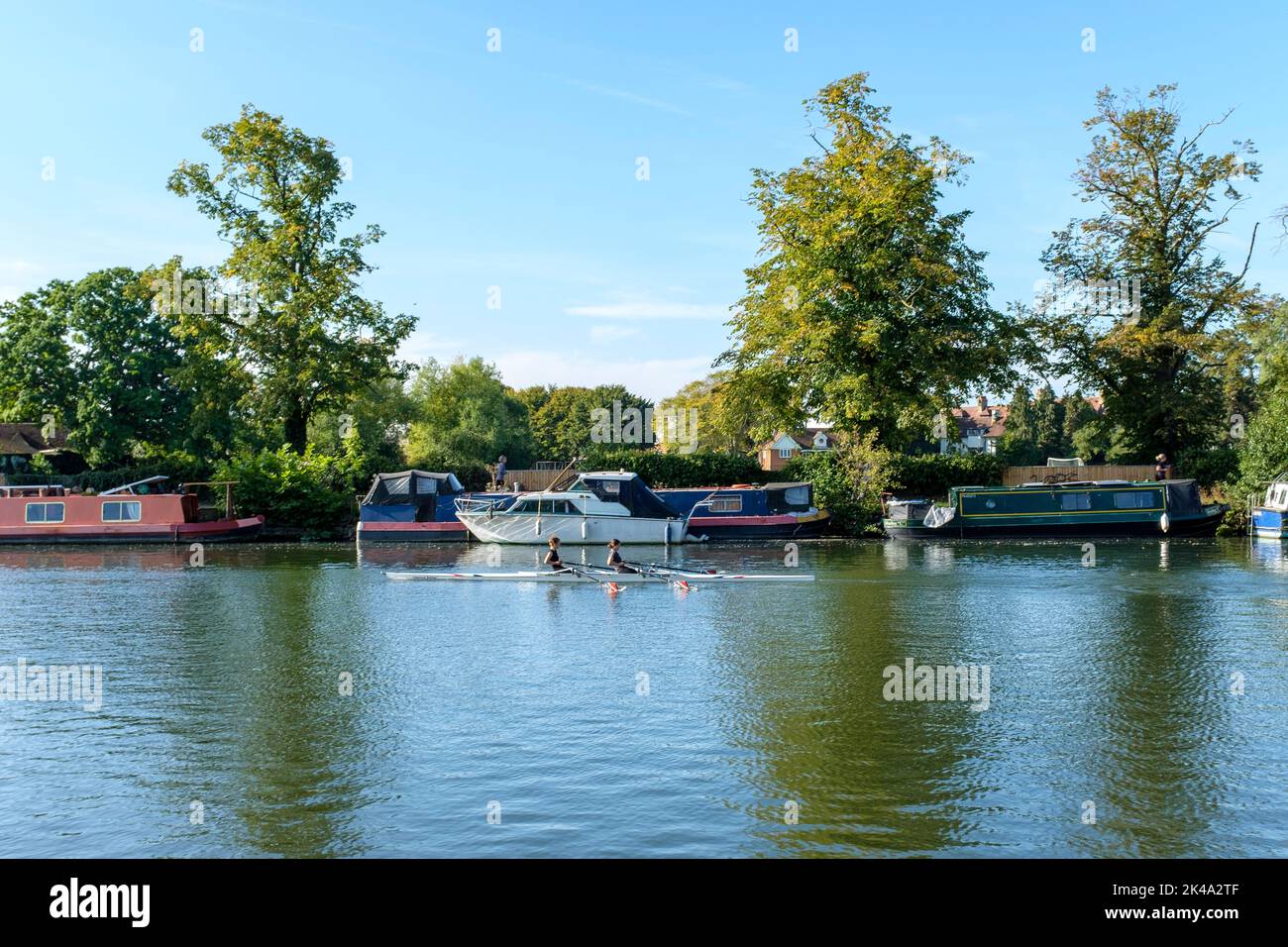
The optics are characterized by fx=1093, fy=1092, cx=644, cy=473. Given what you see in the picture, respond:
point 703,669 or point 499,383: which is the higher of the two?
point 499,383

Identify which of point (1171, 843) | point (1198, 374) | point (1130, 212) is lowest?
point (1171, 843)

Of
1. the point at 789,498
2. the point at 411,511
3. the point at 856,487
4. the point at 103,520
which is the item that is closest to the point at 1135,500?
the point at 856,487

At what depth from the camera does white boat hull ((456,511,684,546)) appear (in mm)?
44375

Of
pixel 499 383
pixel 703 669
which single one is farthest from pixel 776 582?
pixel 499 383

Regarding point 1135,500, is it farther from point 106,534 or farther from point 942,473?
point 106,534

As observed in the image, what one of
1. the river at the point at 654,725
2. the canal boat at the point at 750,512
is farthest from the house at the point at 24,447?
the river at the point at 654,725

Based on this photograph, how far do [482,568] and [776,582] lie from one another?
33.2 ft

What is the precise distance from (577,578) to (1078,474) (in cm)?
3334

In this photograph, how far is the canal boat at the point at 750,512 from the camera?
46.7 m

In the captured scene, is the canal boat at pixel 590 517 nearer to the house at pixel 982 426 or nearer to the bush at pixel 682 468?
the bush at pixel 682 468

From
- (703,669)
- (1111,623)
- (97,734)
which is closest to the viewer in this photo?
(97,734)

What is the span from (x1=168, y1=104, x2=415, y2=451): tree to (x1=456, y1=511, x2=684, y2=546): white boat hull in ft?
40.5

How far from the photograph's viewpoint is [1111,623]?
24.1 m

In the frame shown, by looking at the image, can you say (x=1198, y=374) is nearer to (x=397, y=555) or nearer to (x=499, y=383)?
(x=397, y=555)
